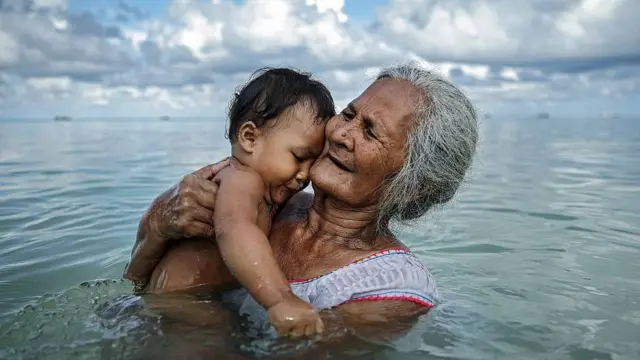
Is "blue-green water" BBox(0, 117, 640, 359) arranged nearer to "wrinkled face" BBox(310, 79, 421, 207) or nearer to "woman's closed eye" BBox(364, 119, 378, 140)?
"wrinkled face" BBox(310, 79, 421, 207)

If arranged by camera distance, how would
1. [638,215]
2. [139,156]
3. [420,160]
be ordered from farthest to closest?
1. [139,156]
2. [638,215]
3. [420,160]

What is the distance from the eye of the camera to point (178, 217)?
3.36 meters

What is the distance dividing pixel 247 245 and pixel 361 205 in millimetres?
977

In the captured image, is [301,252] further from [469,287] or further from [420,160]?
[469,287]

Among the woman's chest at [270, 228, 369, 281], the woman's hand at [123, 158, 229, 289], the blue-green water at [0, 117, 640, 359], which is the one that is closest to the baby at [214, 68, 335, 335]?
the woman's hand at [123, 158, 229, 289]

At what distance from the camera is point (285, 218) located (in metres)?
3.94

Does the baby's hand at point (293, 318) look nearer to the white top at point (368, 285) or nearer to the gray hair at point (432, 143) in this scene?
the white top at point (368, 285)

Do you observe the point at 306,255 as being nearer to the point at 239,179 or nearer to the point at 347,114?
the point at 239,179

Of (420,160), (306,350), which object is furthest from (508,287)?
(306,350)

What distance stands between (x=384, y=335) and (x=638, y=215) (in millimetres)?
6024

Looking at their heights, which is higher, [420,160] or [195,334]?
[420,160]

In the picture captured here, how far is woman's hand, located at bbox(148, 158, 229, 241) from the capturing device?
3307 millimetres

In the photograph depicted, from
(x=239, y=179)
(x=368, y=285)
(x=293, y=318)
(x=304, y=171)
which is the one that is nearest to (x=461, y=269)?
(x=368, y=285)

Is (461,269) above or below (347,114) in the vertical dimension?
below
